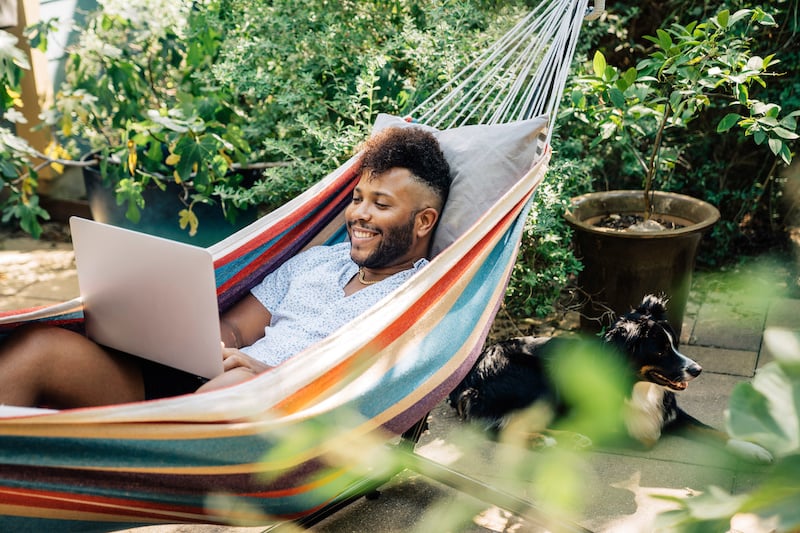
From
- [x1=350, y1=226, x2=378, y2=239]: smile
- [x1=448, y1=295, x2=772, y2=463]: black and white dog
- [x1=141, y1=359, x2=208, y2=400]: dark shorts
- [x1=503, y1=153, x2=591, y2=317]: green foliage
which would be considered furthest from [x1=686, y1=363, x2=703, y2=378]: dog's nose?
[x1=141, y1=359, x2=208, y2=400]: dark shorts

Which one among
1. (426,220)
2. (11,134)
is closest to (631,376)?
(426,220)

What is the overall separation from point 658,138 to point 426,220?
105 centimetres

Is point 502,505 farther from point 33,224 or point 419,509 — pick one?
point 33,224

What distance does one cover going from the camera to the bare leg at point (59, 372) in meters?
1.66

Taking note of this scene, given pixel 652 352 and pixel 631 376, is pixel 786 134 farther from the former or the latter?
pixel 631 376

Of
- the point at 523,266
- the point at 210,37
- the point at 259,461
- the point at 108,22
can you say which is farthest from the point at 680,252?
the point at 108,22

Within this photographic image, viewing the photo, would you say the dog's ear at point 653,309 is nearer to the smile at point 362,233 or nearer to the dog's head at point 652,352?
the dog's head at point 652,352

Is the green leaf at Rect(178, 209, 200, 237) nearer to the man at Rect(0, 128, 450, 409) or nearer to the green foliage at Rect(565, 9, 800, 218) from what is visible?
the man at Rect(0, 128, 450, 409)

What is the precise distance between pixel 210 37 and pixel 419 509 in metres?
2.31

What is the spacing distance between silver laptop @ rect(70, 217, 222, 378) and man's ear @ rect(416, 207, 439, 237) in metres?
0.75

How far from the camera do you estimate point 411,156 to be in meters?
2.18

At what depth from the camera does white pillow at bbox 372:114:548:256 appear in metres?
2.18

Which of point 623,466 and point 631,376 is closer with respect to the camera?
point 631,376

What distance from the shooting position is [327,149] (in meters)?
2.90
